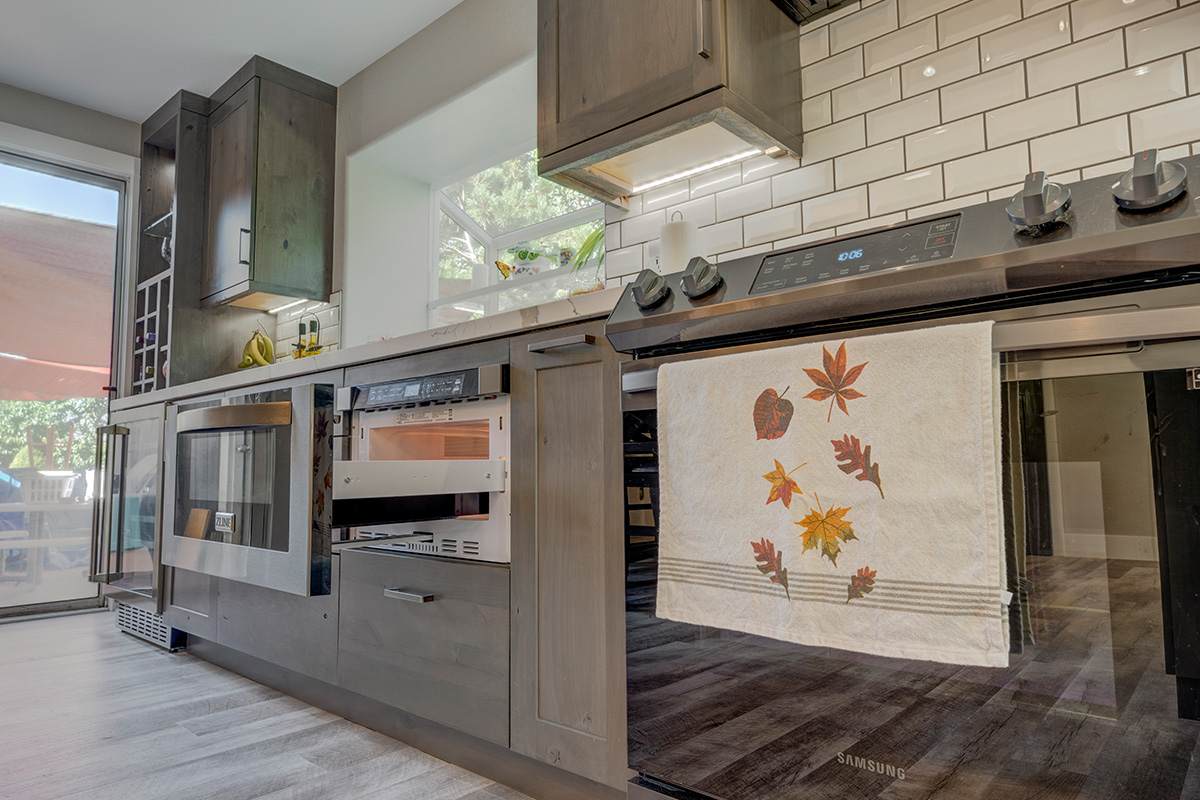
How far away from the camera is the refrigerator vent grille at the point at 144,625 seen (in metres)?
2.78

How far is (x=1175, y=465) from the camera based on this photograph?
776mm

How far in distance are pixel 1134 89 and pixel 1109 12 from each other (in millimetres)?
162

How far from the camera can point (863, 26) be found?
1639mm

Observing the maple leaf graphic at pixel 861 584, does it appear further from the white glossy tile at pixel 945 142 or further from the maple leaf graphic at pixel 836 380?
the white glossy tile at pixel 945 142

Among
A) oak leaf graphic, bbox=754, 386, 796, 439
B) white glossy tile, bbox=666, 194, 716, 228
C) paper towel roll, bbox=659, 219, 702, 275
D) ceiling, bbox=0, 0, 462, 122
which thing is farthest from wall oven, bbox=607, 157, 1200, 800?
ceiling, bbox=0, 0, 462, 122

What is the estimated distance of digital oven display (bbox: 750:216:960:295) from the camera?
38.8 inches

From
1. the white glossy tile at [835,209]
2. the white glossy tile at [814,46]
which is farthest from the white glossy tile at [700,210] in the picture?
the white glossy tile at [814,46]

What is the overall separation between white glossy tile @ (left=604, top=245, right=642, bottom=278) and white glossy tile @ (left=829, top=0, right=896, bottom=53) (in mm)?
686

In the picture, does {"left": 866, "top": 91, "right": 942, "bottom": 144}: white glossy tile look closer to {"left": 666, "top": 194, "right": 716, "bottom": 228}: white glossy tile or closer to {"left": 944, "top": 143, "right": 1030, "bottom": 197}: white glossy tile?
{"left": 944, "top": 143, "right": 1030, "bottom": 197}: white glossy tile

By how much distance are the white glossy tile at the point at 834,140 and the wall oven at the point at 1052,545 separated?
2.24 ft

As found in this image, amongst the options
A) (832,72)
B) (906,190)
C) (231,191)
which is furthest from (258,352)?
(906,190)

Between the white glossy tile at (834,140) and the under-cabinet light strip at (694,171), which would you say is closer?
the white glossy tile at (834,140)

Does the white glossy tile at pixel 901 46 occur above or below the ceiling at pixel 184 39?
below

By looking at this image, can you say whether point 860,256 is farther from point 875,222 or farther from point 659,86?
point 659,86
